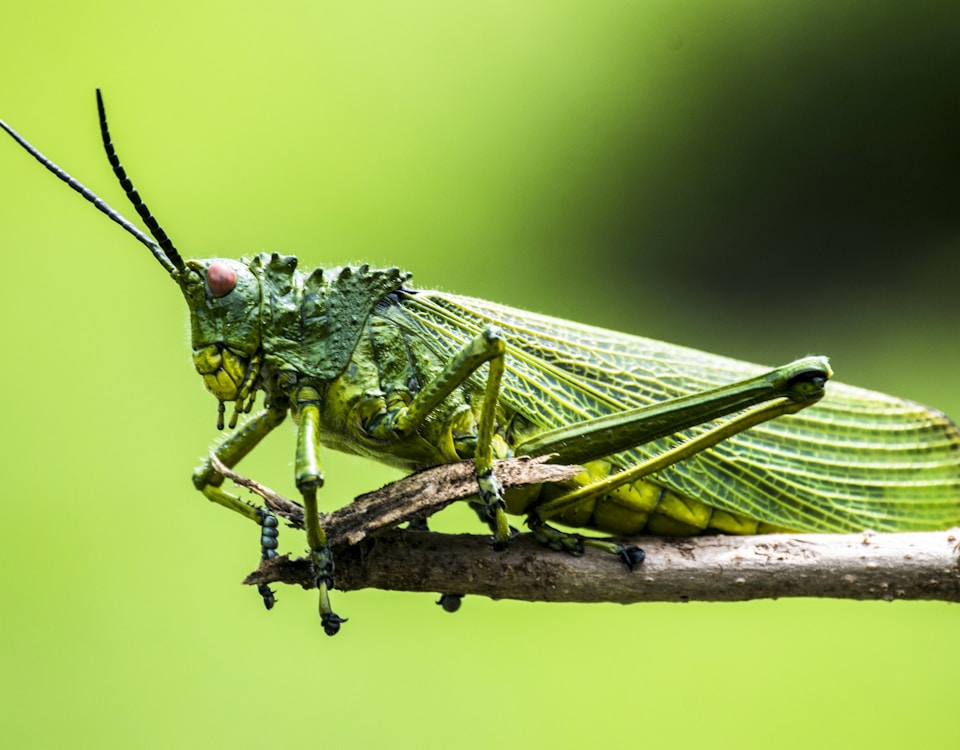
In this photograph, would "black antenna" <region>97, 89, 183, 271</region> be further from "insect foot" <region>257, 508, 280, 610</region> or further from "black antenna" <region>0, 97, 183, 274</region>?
"insect foot" <region>257, 508, 280, 610</region>

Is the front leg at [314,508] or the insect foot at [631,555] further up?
the insect foot at [631,555]

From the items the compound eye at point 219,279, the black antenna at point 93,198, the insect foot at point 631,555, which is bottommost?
the insect foot at point 631,555

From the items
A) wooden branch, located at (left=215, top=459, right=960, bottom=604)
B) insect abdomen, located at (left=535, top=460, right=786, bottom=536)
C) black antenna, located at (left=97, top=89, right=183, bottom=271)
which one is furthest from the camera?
insect abdomen, located at (left=535, top=460, right=786, bottom=536)

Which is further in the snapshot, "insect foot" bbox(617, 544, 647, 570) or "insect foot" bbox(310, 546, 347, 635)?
"insect foot" bbox(617, 544, 647, 570)

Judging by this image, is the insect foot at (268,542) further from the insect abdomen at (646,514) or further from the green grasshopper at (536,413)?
the insect abdomen at (646,514)

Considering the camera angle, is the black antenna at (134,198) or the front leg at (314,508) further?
the black antenna at (134,198)

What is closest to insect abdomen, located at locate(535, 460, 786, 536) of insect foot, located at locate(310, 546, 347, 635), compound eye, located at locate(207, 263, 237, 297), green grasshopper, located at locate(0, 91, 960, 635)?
green grasshopper, located at locate(0, 91, 960, 635)

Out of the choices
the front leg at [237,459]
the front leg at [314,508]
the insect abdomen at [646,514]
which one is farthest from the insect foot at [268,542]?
the insect abdomen at [646,514]

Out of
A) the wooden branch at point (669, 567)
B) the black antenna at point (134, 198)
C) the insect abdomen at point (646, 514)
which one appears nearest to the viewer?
the black antenna at point (134, 198)

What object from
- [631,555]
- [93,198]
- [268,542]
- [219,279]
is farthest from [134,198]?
[631,555]
